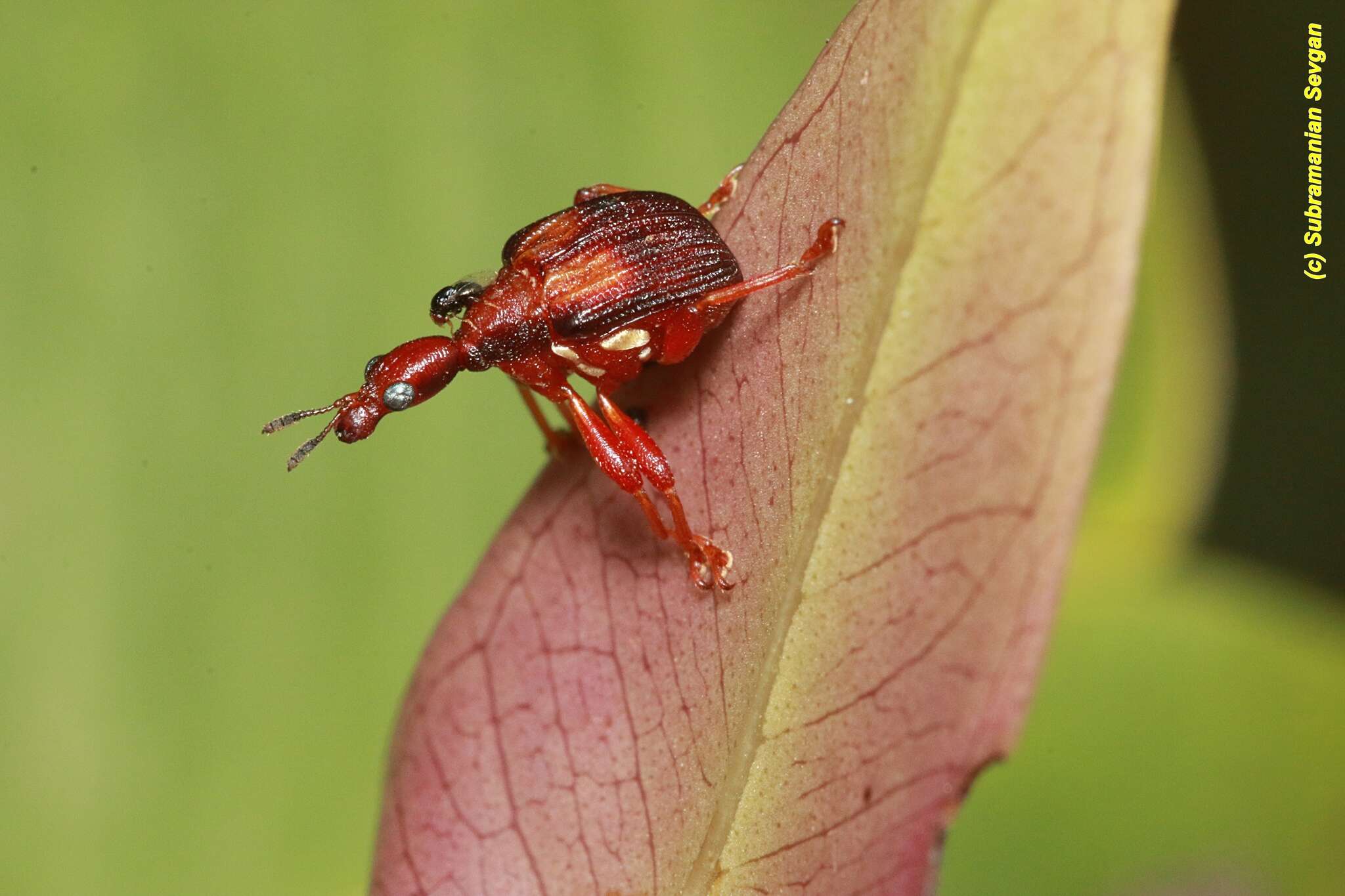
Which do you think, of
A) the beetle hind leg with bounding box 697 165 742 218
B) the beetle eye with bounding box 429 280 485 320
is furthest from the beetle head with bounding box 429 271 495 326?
the beetle hind leg with bounding box 697 165 742 218

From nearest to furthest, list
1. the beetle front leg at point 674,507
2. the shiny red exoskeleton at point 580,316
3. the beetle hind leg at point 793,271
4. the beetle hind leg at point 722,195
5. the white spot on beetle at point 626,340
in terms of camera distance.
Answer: the beetle hind leg at point 793,271, the beetle front leg at point 674,507, the shiny red exoskeleton at point 580,316, the white spot on beetle at point 626,340, the beetle hind leg at point 722,195

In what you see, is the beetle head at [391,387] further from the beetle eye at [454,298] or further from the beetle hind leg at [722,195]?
the beetle hind leg at [722,195]

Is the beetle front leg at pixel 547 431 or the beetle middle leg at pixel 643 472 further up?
the beetle front leg at pixel 547 431

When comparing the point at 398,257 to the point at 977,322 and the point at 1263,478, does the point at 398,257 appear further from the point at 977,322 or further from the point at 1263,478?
the point at 1263,478

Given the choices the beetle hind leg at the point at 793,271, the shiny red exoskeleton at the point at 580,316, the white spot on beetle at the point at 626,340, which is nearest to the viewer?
the beetle hind leg at the point at 793,271

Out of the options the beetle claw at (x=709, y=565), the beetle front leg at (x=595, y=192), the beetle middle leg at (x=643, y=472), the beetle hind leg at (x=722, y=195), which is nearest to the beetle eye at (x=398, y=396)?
the beetle middle leg at (x=643, y=472)

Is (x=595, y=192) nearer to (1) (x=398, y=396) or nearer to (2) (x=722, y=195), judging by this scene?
(2) (x=722, y=195)

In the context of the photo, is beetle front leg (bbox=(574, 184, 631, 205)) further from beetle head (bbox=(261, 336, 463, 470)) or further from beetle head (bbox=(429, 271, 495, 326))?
beetle head (bbox=(261, 336, 463, 470))
